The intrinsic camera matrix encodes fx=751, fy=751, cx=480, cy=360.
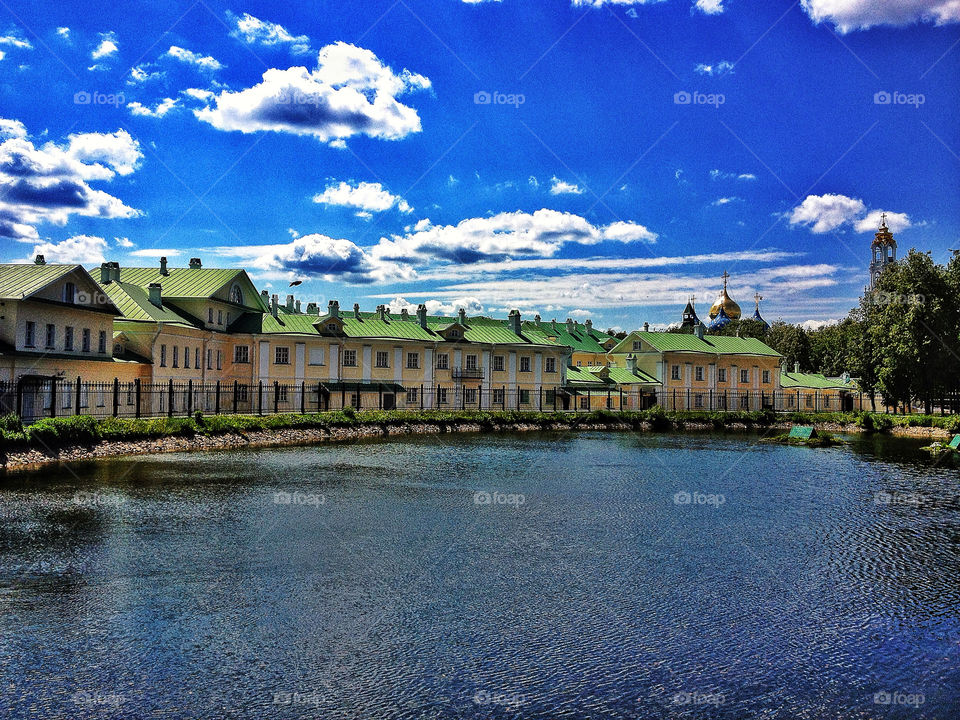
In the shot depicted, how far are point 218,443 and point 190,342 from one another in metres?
17.0

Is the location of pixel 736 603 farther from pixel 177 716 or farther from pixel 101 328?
pixel 101 328

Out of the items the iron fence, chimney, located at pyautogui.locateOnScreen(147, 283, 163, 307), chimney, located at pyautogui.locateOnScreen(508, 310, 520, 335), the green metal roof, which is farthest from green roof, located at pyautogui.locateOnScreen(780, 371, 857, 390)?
the green metal roof

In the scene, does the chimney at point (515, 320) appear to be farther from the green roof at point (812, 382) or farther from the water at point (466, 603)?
the water at point (466, 603)

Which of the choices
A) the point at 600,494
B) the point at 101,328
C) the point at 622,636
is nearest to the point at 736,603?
Answer: the point at 622,636

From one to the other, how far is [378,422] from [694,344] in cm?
4411

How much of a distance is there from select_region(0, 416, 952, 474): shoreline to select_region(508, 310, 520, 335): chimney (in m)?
14.8

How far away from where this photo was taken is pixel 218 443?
3556cm

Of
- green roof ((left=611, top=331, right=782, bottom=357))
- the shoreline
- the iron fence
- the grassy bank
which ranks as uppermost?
green roof ((left=611, top=331, right=782, bottom=357))

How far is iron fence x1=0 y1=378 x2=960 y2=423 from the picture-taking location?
3553 centimetres

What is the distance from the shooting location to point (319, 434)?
4188cm

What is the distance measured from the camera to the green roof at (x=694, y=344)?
7769 cm

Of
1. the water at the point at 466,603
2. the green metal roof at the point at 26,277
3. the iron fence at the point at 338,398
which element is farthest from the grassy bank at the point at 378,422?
the green metal roof at the point at 26,277

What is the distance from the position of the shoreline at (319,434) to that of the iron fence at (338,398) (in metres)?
3.36

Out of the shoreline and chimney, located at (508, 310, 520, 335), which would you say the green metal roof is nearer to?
the shoreline
